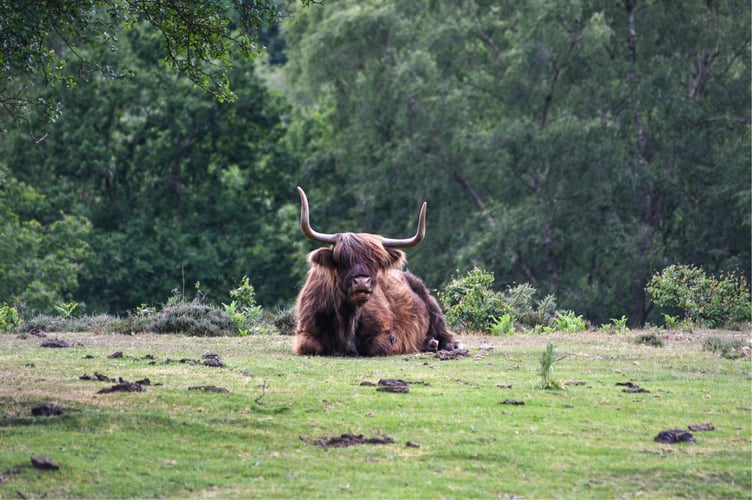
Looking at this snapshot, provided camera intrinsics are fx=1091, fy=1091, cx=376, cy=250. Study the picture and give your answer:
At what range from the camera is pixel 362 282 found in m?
11.9

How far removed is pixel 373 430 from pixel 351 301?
14.3ft

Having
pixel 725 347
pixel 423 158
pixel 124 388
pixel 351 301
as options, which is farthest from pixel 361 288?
pixel 423 158

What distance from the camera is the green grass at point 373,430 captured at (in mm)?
6656

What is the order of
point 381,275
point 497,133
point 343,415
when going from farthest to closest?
point 497,133
point 381,275
point 343,415

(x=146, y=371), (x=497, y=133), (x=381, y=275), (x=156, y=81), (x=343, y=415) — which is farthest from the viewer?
(x=156, y=81)

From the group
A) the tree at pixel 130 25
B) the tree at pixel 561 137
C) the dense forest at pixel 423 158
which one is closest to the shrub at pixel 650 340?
the tree at pixel 130 25

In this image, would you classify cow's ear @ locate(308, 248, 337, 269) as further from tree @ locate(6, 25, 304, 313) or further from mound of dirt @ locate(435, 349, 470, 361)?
tree @ locate(6, 25, 304, 313)

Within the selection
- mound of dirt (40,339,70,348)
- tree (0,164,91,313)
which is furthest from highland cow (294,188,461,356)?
tree (0,164,91,313)

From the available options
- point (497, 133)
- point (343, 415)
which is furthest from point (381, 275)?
point (497, 133)

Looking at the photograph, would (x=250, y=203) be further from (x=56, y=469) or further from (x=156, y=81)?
(x=56, y=469)

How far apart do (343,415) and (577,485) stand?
225 centimetres

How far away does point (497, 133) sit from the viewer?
36.8m

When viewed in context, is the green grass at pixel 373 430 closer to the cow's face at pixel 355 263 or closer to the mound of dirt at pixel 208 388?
the mound of dirt at pixel 208 388

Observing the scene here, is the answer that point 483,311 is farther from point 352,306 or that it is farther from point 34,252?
point 34,252
